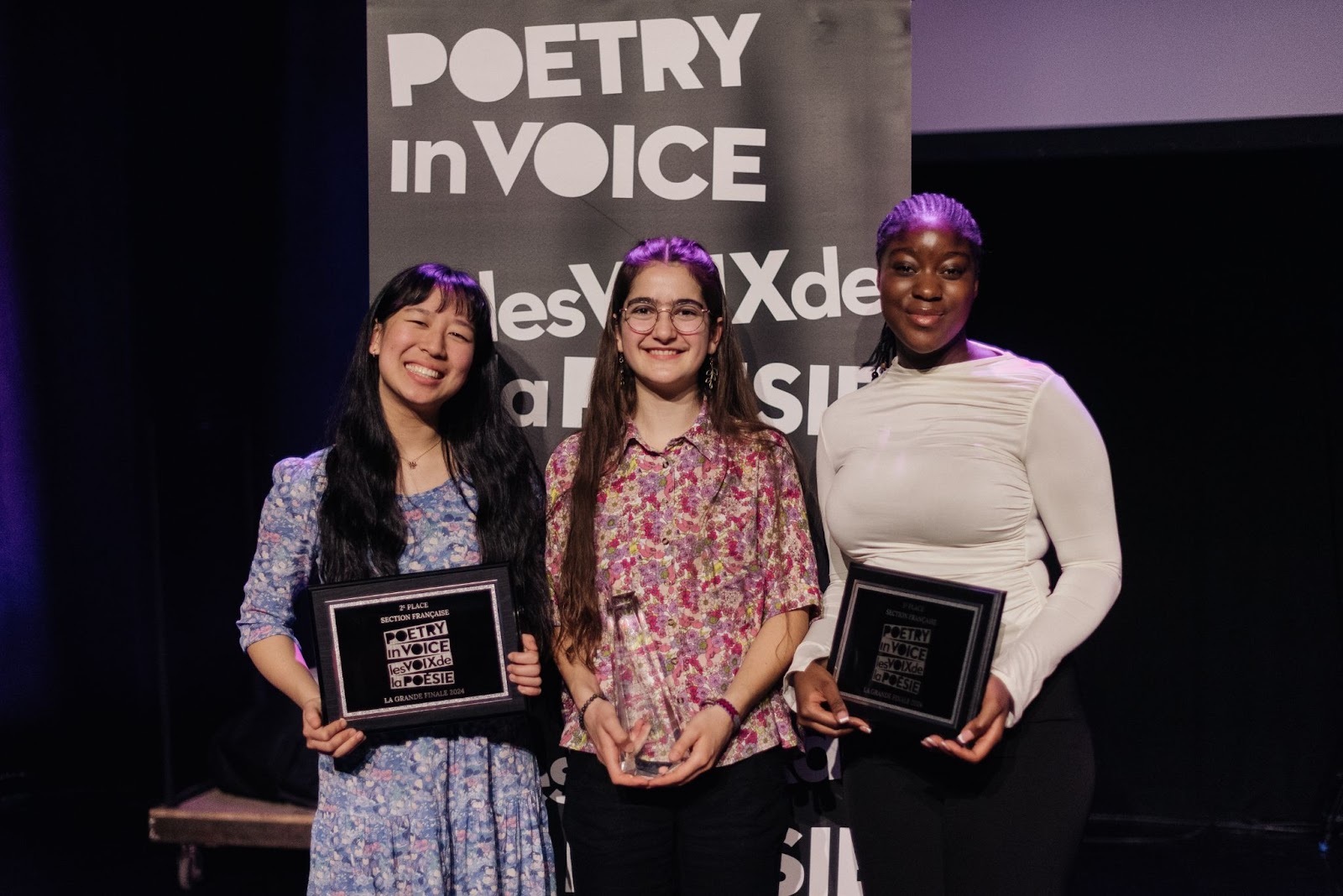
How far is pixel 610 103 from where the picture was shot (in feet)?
8.52

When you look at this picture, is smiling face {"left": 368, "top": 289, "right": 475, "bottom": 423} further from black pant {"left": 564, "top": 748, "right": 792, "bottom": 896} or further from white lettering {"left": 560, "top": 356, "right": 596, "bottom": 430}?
black pant {"left": 564, "top": 748, "right": 792, "bottom": 896}

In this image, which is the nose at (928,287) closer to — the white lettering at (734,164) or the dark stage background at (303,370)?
the white lettering at (734,164)

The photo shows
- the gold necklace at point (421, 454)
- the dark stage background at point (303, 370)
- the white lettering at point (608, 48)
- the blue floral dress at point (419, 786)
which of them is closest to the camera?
the blue floral dress at point (419, 786)

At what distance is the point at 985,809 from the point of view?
183 cm

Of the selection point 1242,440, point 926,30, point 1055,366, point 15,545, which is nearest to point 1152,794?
point 1242,440

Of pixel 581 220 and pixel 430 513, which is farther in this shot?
pixel 581 220

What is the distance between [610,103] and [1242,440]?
2.80 meters

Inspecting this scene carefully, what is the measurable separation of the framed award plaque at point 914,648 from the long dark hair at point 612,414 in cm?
46

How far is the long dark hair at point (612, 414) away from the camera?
6.87 ft

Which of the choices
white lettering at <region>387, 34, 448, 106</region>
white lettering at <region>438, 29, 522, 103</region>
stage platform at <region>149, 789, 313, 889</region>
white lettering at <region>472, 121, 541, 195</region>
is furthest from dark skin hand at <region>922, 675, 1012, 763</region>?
stage platform at <region>149, 789, 313, 889</region>

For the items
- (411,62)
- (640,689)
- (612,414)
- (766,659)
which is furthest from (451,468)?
(411,62)

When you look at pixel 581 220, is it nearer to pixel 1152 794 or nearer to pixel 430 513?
pixel 430 513

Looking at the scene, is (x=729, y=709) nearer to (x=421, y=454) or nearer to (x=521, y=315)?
(x=421, y=454)

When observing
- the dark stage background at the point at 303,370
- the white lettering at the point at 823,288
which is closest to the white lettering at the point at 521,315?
the white lettering at the point at 823,288
